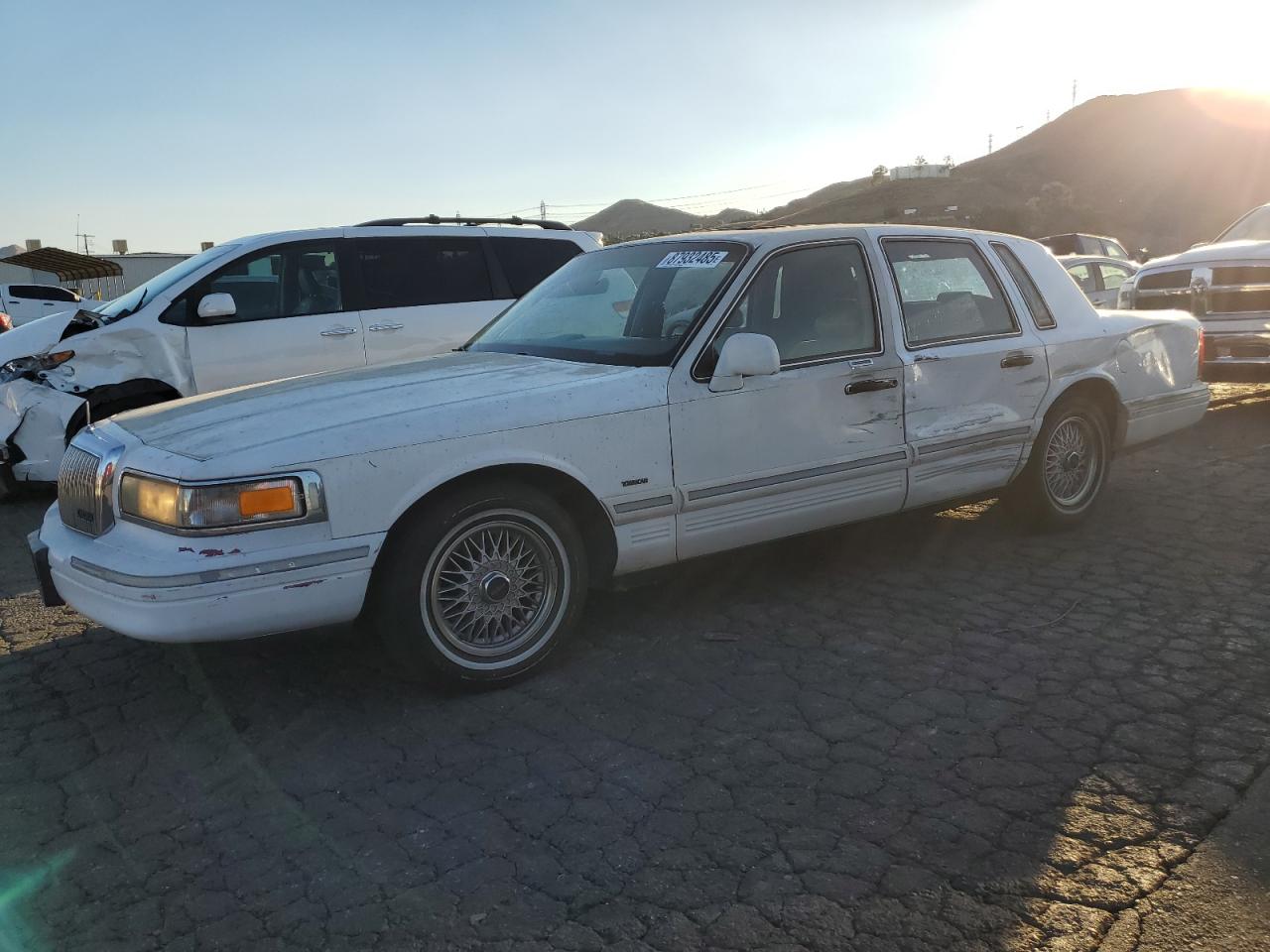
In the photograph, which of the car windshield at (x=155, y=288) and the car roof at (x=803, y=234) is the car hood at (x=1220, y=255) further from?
the car windshield at (x=155, y=288)

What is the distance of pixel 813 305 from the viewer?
191 inches

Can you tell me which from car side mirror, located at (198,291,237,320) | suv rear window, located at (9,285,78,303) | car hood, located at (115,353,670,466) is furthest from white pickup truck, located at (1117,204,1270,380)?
suv rear window, located at (9,285,78,303)

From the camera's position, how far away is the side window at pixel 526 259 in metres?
8.59

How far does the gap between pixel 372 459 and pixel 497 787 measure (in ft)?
3.83

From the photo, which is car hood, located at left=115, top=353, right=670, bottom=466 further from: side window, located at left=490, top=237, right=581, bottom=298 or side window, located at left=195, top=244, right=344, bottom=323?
side window, located at left=490, top=237, right=581, bottom=298

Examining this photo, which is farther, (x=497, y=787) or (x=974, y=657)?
(x=974, y=657)

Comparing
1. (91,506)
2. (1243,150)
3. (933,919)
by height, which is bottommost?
(933,919)

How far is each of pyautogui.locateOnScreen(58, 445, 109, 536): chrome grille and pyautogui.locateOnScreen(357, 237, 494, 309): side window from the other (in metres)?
4.12

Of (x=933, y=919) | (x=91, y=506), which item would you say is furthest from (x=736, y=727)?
(x=91, y=506)

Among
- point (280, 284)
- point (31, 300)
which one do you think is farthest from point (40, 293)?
point (280, 284)

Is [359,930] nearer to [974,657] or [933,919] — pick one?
[933,919]

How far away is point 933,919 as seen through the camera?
253cm

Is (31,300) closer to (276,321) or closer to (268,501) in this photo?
(276,321)

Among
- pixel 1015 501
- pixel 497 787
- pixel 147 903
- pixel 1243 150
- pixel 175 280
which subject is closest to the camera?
pixel 147 903
